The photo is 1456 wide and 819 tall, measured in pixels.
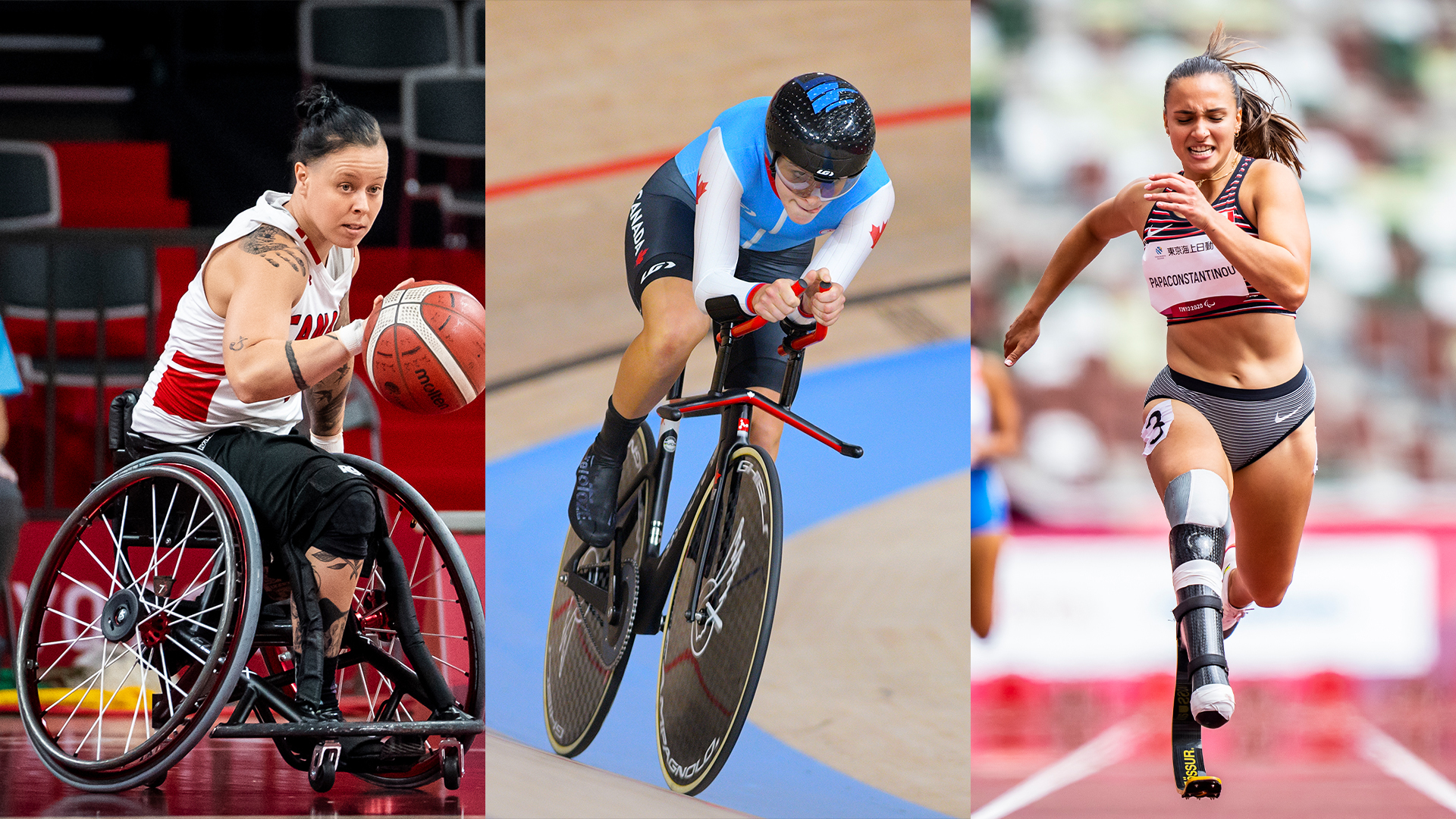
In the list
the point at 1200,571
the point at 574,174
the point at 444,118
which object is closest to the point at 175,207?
the point at 444,118

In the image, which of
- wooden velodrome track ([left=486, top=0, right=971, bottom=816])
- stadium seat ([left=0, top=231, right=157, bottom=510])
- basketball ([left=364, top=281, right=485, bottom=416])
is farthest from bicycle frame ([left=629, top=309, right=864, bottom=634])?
stadium seat ([left=0, top=231, right=157, bottom=510])

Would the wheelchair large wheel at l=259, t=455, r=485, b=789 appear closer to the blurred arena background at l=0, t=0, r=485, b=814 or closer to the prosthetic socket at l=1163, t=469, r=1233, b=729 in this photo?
the blurred arena background at l=0, t=0, r=485, b=814

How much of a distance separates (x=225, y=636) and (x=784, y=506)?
1348 mm

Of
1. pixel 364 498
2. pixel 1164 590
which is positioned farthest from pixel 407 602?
pixel 1164 590

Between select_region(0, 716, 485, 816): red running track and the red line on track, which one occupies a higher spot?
the red line on track

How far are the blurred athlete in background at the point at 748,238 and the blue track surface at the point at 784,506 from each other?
0.12 metres

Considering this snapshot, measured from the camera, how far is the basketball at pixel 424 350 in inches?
117

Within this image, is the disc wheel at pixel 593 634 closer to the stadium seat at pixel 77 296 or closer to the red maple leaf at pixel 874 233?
the red maple leaf at pixel 874 233

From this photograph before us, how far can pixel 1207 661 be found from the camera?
270 cm

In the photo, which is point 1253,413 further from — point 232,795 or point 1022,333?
point 232,795

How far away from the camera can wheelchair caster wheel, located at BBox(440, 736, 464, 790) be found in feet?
10.6

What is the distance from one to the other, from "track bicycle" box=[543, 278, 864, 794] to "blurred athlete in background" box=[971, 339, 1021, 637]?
1.82m

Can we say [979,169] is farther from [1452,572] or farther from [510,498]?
[510,498]

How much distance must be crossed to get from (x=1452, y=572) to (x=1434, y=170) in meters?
1.63
